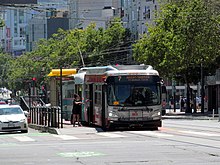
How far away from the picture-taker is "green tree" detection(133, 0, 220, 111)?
2142 inches

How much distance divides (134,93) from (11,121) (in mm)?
7439

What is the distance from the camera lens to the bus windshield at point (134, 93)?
29688 millimetres

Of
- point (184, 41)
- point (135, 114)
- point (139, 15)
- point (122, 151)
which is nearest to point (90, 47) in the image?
point (139, 15)

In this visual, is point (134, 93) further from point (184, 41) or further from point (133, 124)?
point (184, 41)

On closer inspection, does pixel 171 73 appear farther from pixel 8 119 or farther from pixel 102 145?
pixel 102 145

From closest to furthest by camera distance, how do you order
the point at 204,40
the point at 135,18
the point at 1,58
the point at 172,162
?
the point at 172,162 < the point at 204,40 < the point at 135,18 < the point at 1,58

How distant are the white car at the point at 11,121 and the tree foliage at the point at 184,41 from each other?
23330mm

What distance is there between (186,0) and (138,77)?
95.4 feet

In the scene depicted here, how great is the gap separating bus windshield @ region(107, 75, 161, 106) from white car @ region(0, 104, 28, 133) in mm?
6396

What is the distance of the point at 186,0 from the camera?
57.8 metres

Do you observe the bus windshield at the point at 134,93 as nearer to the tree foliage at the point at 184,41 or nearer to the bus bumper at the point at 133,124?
the bus bumper at the point at 133,124

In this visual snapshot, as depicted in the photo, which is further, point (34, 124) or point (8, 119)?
point (34, 124)

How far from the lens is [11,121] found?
34031mm

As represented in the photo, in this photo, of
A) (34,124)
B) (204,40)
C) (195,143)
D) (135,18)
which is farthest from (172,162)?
(135,18)
